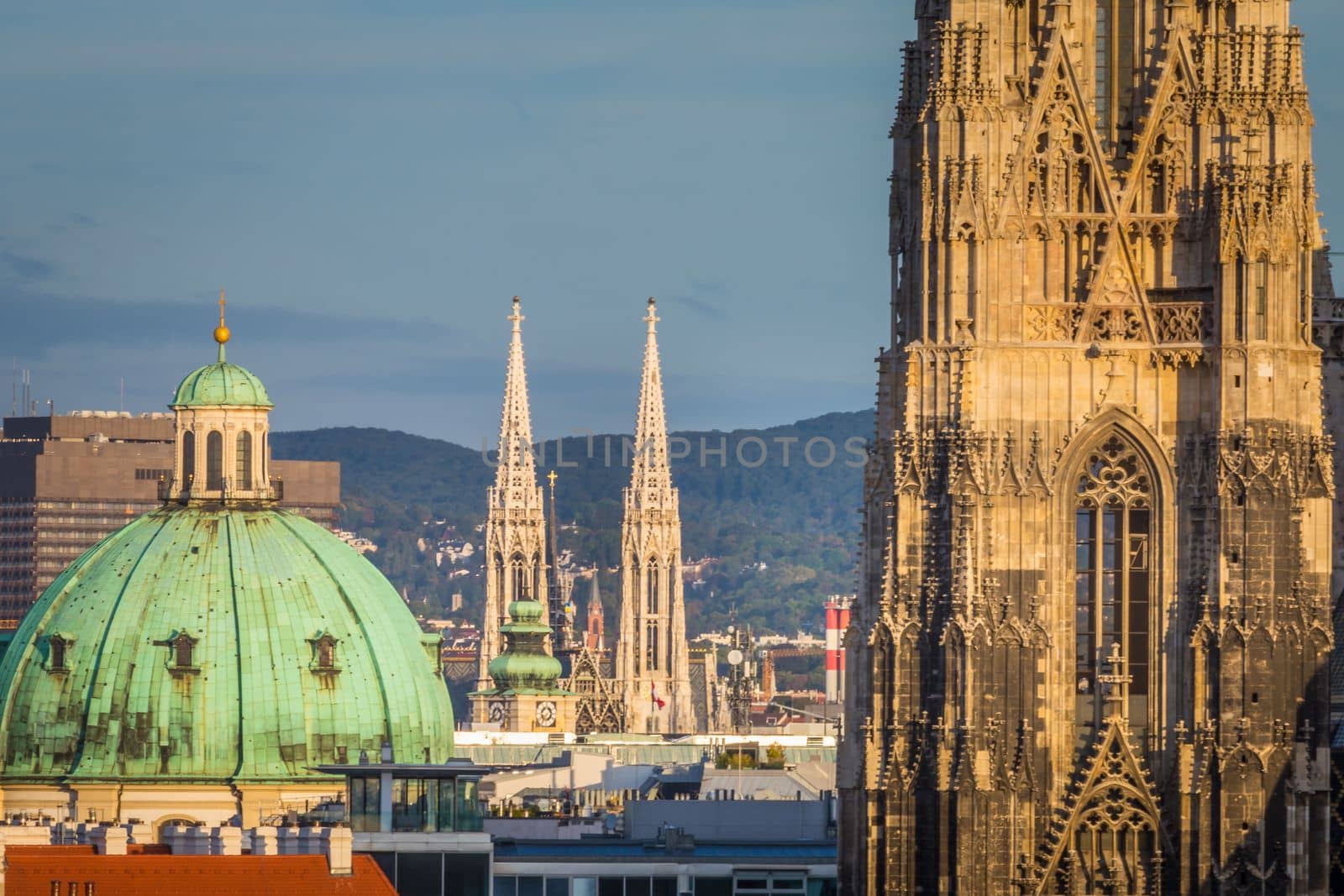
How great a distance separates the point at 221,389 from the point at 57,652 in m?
12.5

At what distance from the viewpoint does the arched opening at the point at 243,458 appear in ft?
452

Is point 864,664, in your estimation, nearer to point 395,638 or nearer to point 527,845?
point 527,845

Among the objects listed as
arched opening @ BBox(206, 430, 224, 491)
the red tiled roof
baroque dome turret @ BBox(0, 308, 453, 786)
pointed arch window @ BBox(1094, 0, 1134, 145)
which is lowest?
the red tiled roof

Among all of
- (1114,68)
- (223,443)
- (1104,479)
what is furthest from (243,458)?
(1104,479)

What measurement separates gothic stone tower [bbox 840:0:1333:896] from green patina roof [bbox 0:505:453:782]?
36.6 metres

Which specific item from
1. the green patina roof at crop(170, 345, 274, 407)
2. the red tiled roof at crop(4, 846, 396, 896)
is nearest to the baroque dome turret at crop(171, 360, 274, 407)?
the green patina roof at crop(170, 345, 274, 407)

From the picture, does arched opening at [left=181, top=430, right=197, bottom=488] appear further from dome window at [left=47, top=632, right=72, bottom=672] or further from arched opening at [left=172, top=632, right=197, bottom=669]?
dome window at [left=47, top=632, right=72, bottom=672]

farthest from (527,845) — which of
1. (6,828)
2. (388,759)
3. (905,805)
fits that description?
(905,805)

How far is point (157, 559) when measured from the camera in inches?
5236

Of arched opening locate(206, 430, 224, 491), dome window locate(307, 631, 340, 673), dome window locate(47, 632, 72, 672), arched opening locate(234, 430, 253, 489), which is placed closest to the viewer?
dome window locate(47, 632, 72, 672)

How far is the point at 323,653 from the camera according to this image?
432 ft

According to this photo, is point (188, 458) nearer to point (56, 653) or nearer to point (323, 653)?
point (323, 653)

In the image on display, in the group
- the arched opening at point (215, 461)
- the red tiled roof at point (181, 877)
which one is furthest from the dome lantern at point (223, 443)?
the red tiled roof at point (181, 877)

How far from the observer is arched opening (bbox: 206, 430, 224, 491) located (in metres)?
137
